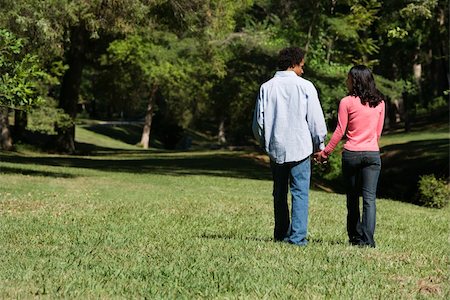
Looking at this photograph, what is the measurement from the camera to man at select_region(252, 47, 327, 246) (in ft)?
24.3

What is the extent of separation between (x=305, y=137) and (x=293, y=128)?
0.52ft

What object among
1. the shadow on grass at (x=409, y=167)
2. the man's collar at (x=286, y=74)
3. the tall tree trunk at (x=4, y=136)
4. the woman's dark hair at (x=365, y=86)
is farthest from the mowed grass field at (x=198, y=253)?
the tall tree trunk at (x=4, y=136)

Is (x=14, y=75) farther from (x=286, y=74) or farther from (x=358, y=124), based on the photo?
(x=358, y=124)

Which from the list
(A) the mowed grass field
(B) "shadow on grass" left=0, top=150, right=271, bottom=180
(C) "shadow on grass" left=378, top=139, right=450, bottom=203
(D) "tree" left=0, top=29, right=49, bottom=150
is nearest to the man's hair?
(A) the mowed grass field

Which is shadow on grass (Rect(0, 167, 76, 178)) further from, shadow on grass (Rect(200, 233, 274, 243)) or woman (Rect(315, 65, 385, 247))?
woman (Rect(315, 65, 385, 247))

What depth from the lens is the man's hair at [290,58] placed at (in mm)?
7566

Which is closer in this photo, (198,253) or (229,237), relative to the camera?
(198,253)

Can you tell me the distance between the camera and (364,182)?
25.7ft

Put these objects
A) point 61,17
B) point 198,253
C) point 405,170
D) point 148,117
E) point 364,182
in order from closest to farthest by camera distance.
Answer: point 198,253 < point 364,182 < point 61,17 < point 405,170 < point 148,117

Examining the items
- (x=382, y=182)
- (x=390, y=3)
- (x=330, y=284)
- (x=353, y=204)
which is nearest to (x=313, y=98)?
(x=353, y=204)

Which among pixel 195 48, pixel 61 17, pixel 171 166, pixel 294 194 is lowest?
pixel 171 166

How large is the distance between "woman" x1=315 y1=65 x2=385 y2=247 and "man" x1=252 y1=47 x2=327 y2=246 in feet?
1.12

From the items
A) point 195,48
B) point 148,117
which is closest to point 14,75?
point 195,48

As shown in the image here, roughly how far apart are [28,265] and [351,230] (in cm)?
364
